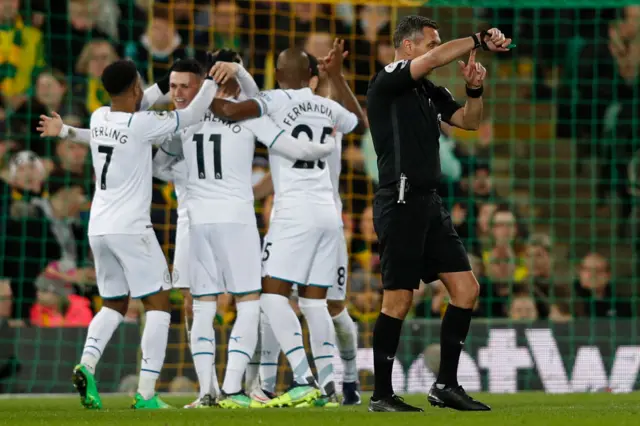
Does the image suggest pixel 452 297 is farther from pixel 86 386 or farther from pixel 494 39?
pixel 86 386

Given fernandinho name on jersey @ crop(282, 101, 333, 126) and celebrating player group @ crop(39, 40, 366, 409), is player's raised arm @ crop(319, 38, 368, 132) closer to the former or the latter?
celebrating player group @ crop(39, 40, 366, 409)

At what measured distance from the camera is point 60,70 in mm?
12016

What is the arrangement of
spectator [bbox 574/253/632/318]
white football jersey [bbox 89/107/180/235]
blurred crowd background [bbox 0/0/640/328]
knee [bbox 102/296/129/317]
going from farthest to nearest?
spectator [bbox 574/253/632/318], blurred crowd background [bbox 0/0/640/328], knee [bbox 102/296/129/317], white football jersey [bbox 89/107/180/235]

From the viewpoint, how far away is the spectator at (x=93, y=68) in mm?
12008

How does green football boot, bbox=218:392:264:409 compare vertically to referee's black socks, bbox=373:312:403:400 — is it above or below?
below

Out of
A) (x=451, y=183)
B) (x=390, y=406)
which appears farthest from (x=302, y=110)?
(x=451, y=183)

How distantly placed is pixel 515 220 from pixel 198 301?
18.4ft

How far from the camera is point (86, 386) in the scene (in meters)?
7.46

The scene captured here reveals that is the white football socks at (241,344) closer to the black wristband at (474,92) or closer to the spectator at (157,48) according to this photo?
the black wristband at (474,92)

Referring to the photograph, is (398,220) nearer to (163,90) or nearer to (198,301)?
(198,301)

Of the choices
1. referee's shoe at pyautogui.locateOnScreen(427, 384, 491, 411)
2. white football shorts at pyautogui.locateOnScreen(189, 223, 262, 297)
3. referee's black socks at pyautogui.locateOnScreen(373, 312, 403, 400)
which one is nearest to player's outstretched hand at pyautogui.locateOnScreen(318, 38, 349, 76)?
white football shorts at pyautogui.locateOnScreen(189, 223, 262, 297)

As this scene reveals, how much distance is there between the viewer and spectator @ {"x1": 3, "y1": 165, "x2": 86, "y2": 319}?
36.4ft

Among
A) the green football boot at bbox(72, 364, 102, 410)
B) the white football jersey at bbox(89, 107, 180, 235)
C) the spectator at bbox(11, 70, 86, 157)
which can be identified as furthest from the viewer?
the spectator at bbox(11, 70, 86, 157)

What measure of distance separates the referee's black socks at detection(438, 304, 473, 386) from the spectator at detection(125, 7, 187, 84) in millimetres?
6042
